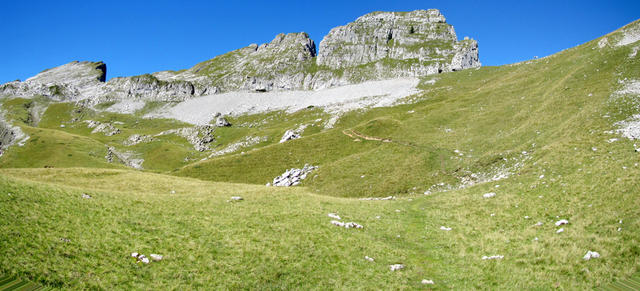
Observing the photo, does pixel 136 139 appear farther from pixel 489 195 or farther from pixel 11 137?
pixel 489 195

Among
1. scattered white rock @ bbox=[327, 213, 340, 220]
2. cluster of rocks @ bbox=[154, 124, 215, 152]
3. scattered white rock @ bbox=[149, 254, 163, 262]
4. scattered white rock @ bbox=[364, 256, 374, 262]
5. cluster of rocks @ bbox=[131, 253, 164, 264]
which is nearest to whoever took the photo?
cluster of rocks @ bbox=[131, 253, 164, 264]

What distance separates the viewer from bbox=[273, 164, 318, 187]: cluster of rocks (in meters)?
58.5

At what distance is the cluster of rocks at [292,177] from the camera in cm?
5847

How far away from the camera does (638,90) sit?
41.5m

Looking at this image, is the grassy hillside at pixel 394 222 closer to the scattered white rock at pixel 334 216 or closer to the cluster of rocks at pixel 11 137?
the scattered white rock at pixel 334 216

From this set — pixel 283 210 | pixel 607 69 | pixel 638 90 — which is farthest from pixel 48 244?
pixel 607 69

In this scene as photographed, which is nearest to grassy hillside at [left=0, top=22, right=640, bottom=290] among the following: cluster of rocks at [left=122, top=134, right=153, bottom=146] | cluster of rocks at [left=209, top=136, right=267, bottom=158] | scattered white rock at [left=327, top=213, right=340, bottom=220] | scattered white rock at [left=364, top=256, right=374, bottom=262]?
scattered white rock at [left=364, top=256, right=374, bottom=262]

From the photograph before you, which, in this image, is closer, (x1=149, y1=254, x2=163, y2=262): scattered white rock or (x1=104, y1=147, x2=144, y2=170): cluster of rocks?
(x1=149, y1=254, x2=163, y2=262): scattered white rock

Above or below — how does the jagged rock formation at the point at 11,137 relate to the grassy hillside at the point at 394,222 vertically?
above

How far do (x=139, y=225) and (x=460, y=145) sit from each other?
50.7 meters

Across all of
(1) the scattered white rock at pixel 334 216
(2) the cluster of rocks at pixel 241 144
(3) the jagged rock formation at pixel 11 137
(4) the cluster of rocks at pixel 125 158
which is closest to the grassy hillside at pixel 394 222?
(1) the scattered white rock at pixel 334 216

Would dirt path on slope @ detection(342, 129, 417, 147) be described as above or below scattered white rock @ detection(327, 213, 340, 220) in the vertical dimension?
above

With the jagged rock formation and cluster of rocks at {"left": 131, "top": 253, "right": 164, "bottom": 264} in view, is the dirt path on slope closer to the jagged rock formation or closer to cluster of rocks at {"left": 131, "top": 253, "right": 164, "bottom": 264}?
cluster of rocks at {"left": 131, "top": 253, "right": 164, "bottom": 264}

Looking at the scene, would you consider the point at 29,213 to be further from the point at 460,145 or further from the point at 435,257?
the point at 460,145
